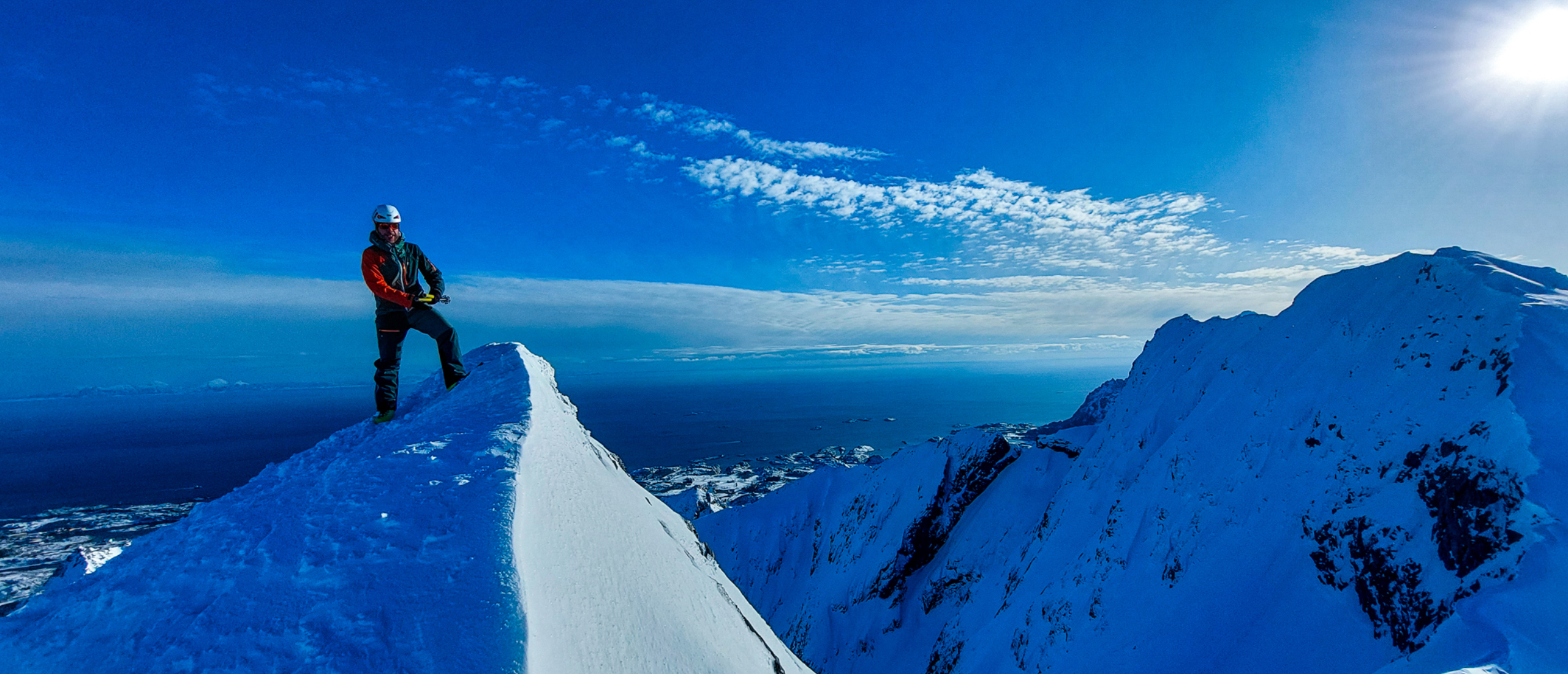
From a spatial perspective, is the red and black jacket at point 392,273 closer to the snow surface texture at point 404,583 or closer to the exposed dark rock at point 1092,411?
the snow surface texture at point 404,583

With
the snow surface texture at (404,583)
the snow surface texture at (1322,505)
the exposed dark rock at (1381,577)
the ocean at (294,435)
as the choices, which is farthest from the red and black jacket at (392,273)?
the ocean at (294,435)

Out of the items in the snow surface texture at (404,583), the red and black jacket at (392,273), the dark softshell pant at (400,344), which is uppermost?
the red and black jacket at (392,273)

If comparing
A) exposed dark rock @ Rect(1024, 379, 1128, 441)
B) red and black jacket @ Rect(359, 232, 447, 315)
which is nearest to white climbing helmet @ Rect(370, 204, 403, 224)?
red and black jacket @ Rect(359, 232, 447, 315)

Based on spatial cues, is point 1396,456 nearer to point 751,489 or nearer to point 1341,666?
point 1341,666

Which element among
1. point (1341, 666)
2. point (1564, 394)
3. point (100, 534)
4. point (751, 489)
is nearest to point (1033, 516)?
point (1341, 666)

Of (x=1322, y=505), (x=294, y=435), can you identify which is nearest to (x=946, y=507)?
(x=1322, y=505)

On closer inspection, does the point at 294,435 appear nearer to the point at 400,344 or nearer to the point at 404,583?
the point at 400,344
